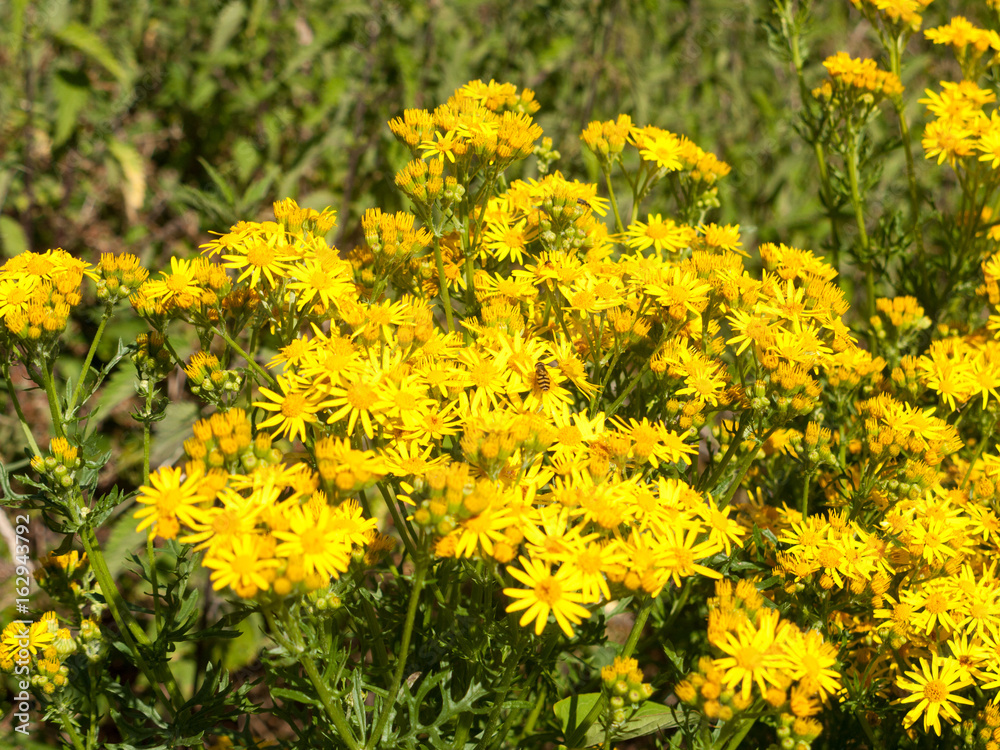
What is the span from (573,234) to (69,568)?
2171 mm

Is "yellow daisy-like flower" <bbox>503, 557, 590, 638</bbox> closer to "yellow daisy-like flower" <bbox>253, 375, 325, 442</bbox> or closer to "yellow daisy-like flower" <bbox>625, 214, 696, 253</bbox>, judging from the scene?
"yellow daisy-like flower" <bbox>253, 375, 325, 442</bbox>

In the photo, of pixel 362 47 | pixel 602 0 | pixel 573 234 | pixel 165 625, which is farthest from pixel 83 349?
pixel 602 0

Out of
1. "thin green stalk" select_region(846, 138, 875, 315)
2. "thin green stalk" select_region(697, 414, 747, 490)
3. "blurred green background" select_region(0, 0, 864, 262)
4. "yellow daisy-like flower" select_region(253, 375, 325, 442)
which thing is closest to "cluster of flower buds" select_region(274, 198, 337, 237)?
"yellow daisy-like flower" select_region(253, 375, 325, 442)

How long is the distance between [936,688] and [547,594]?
138cm

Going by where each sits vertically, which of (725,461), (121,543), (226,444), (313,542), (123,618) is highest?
(226,444)

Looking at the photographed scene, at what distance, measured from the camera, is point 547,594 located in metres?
1.92

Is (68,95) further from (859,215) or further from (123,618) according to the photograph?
(859,215)

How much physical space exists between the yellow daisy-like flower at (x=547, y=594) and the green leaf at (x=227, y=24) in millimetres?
5755

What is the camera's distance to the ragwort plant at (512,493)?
6.50 ft

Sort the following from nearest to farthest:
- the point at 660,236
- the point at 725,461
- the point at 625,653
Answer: the point at 625,653 → the point at 725,461 → the point at 660,236

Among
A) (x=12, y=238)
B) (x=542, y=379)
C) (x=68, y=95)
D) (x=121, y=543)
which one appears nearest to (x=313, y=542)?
(x=542, y=379)

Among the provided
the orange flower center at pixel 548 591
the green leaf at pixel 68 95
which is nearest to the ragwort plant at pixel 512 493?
the orange flower center at pixel 548 591

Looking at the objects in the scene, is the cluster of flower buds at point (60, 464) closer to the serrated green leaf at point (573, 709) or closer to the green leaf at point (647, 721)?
the serrated green leaf at point (573, 709)

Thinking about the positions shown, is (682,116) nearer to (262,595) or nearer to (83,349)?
(83,349)
